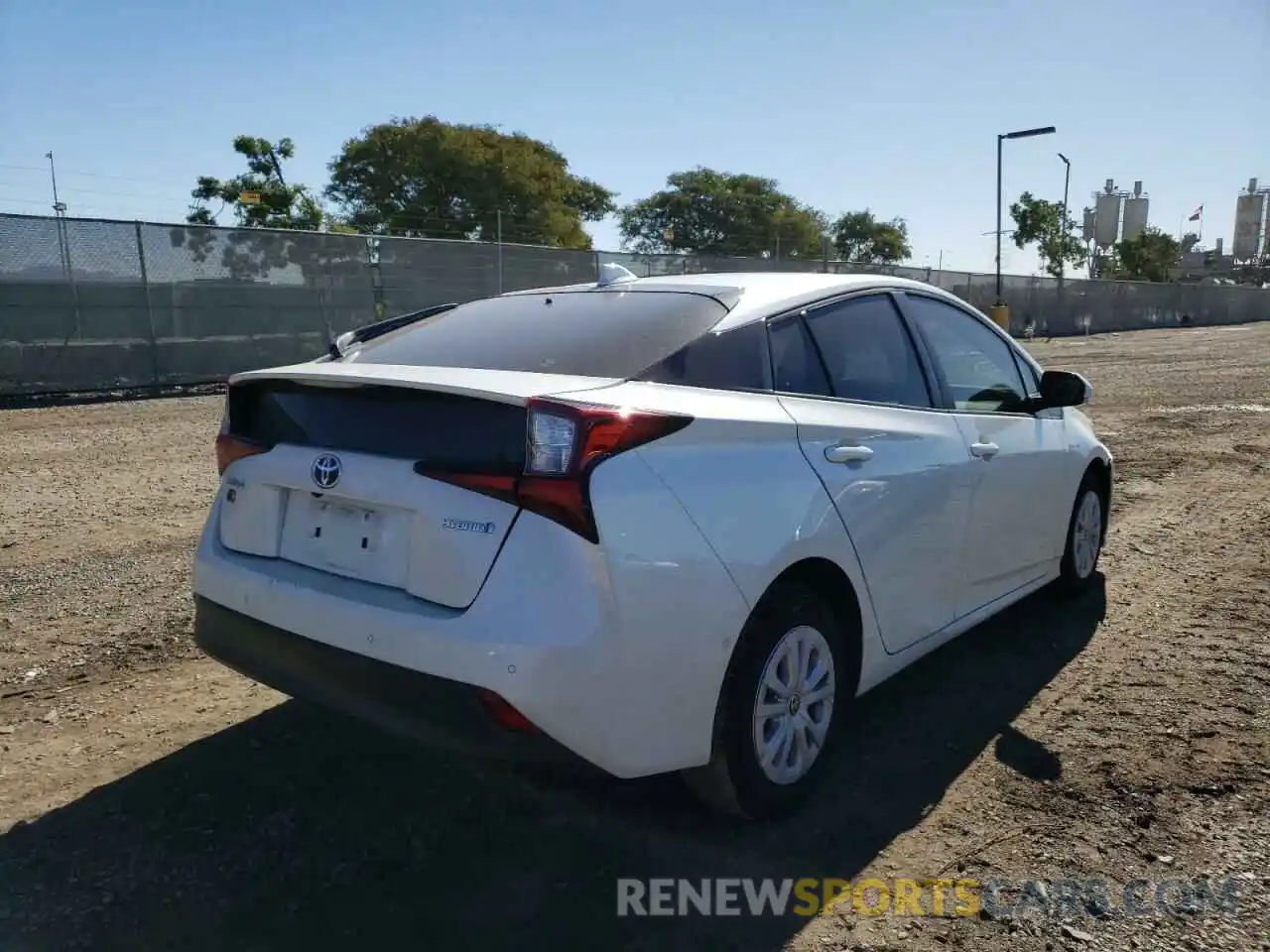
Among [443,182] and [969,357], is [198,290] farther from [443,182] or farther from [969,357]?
→ [443,182]

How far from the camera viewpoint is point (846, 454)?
3.03 meters

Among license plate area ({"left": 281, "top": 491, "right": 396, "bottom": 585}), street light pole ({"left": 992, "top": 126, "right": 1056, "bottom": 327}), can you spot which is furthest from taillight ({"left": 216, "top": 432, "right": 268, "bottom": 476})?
street light pole ({"left": 992, "top": 126, "right": 1056, "bottom": 327})

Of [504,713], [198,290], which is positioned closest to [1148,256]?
[198,290]

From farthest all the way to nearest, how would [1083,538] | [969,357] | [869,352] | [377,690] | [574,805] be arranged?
[1083,538]
[969,357]
[869,352]
[574,805]
[377,690]

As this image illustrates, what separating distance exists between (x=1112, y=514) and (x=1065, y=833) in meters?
4.43

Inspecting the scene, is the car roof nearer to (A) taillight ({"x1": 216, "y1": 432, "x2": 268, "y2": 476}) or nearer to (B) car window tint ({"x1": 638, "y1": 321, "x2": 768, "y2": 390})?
(B) car window tint ({"x1": 638, "y1": 321, "x2": 768, "y2": 390})

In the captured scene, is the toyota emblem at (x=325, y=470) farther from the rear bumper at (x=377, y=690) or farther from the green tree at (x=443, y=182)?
the green tree at (x=443, y=182)

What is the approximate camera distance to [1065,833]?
9.30 feet

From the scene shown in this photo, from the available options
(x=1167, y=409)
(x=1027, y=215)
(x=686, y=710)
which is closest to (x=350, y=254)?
(x=1167, y=409)

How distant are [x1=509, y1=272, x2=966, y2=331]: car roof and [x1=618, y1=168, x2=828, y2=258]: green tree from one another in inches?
2771

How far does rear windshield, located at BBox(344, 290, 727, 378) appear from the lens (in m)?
2.84

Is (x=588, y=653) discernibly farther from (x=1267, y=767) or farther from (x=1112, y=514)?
(x=1112, y=514)

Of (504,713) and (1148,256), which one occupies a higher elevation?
(1148,256)

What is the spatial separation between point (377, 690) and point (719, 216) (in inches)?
2956
